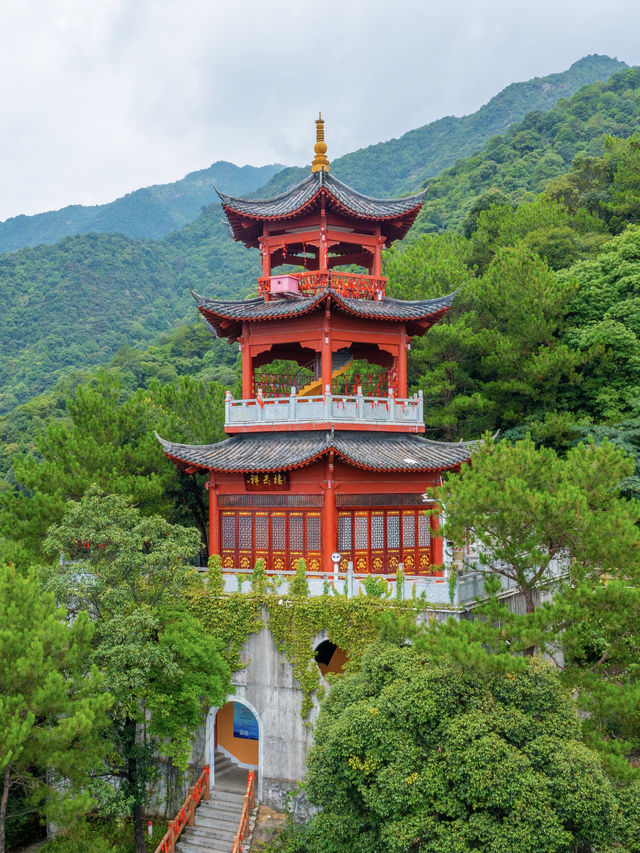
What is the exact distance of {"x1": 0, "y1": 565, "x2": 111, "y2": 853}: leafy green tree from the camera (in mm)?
12008

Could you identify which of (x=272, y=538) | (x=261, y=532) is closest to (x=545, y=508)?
(x=272, y=538)

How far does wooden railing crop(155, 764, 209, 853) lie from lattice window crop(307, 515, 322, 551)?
548cm

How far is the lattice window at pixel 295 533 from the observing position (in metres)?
18.2

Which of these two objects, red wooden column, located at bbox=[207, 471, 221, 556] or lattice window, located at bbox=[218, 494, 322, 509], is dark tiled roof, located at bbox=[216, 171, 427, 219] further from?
lattice window, located at bbox=[218, 494, 322, 509]

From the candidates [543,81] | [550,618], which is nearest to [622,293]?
[550,618]

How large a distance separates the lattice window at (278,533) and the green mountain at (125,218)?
13370 centimetres

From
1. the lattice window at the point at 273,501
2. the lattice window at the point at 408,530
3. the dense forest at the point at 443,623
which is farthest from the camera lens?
the lattice window at the point at 408,530

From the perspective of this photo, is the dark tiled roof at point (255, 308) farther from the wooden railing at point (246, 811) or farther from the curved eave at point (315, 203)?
the wooden railing at point (246, 811)

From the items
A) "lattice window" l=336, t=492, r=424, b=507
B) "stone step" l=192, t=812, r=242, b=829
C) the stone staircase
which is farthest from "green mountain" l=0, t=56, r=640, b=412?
"stone step" l=192, t=812, r=242, b=829

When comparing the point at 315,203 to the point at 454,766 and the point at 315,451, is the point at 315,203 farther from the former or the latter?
the point at 454,766

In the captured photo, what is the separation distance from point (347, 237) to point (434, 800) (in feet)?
46.9

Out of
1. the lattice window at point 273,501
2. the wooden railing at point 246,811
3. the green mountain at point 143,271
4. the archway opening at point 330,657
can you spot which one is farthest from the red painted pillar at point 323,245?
the green mountain at point 143,271

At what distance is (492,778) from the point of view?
10258 mm

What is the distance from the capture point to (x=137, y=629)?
13.6 m
